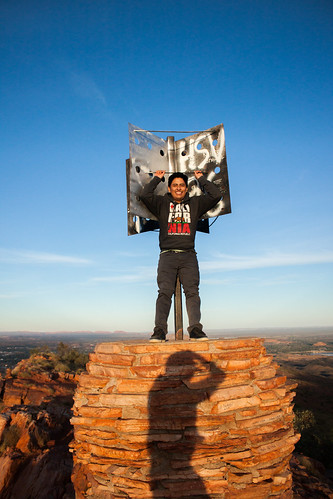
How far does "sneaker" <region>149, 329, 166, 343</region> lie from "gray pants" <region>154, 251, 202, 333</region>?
92 millimetres

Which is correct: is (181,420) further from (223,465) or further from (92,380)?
(92,380)

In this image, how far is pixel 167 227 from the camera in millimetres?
4316

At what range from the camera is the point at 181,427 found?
296cm

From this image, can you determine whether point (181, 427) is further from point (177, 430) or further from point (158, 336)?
point (158, 336)

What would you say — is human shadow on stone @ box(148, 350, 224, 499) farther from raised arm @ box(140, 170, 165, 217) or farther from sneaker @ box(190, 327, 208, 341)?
raised arm @ box(140, 170, 165, 217)

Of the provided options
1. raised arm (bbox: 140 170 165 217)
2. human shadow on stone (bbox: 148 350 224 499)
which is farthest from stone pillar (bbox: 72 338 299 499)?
raised arm (bbox: 140 170 165 217)

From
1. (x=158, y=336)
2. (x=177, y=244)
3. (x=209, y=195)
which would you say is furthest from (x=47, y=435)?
(x=209, y=195)

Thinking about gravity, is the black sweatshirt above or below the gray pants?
above

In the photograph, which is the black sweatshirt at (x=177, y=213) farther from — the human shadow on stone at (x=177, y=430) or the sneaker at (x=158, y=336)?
the human shadow on stone at (x=177, y=430)

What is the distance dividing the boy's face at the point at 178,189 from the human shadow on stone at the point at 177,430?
248 centimetres

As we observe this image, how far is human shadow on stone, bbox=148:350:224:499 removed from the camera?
2.85 metres

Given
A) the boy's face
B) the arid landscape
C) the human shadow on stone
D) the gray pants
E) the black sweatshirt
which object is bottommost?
the arid landscape

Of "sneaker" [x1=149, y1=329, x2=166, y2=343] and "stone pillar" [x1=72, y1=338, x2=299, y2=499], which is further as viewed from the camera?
"sneaker" [x1=149, y1=329, x2=166, y2=343]

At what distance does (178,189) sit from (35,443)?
6.05m
